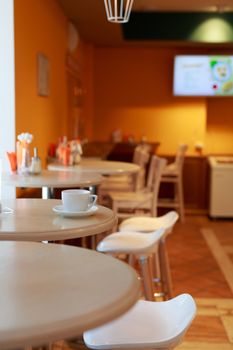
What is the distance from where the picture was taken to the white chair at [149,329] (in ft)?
4.50

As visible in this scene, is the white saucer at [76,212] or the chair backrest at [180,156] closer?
the white saucer at [76,212]

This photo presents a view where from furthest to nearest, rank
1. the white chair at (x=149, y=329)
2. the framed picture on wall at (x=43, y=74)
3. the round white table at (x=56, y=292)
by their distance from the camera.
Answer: the framed picture on wall at (x=43, y=74)
the white chair at (x=149, y=329)
the round white table at (x=56, y=292)

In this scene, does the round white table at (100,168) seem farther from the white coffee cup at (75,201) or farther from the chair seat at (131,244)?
the white coffee cup at (75,201)

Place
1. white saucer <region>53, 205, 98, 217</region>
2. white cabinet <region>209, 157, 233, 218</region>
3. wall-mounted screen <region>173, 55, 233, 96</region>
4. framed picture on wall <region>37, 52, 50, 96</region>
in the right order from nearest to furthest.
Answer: white saucer <region>53, 205, 98, 217</region>
framed picture on wall <region>37, 52, 50, 96</region>
white cabinet <region>209, 157, 233, 218</region>
wall-mounted screen <region>173, 55, 233, 96</region>

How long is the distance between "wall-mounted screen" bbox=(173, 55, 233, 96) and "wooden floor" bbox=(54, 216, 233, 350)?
1.72 metres

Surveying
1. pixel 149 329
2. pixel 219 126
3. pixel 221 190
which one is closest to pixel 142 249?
pixel 149 329

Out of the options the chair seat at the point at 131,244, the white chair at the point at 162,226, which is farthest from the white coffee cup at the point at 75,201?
the white chair at the point at 162,226

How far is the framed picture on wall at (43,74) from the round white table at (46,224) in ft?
6.79

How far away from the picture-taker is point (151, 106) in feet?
22.6

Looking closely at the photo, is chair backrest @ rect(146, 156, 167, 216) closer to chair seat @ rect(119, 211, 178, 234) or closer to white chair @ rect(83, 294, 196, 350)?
chair seat @ rect(119, 211, 178, 234)

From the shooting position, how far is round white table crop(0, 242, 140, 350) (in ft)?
2.91

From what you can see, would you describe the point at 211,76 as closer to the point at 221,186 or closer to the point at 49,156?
the point at 221,186

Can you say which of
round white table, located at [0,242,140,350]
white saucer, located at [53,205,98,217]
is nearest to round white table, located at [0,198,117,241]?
white saucer, located at [53,205,98,217]

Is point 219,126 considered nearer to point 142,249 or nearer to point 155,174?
point 155,174
